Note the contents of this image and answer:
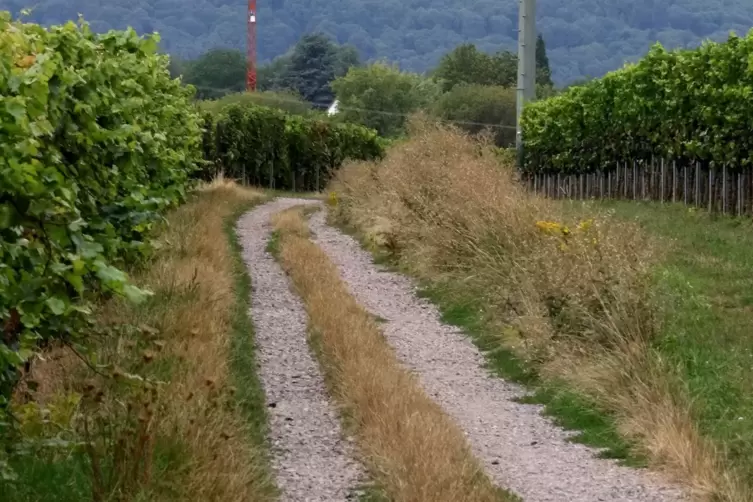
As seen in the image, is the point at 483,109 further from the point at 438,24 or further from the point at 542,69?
the point at 438,24

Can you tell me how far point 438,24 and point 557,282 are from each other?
157794 millimetres

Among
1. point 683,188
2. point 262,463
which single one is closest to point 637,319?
point 262,463

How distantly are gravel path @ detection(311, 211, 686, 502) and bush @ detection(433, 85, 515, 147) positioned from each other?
67677 millimetres

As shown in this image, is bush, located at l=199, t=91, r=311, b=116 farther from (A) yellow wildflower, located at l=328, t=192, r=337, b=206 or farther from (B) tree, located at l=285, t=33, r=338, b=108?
(A) yellow wildflower, located at l=328, t=192, r=337, b=206

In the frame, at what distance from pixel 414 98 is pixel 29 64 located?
87942 mm

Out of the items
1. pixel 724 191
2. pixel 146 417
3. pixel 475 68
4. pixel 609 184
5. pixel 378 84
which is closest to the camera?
pixel 146 417

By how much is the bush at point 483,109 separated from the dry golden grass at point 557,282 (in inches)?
2460

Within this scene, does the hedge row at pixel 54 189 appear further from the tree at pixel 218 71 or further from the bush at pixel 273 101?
the tree at pixel 218 71

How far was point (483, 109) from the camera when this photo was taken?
82625 millimetres

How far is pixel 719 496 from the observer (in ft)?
21.7

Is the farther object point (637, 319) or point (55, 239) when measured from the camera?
point (637, 319)

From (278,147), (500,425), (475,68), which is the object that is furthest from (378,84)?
(500,425)

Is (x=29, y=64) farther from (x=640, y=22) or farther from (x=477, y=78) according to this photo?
(x=640, y=22)

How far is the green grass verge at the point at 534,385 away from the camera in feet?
27.0
